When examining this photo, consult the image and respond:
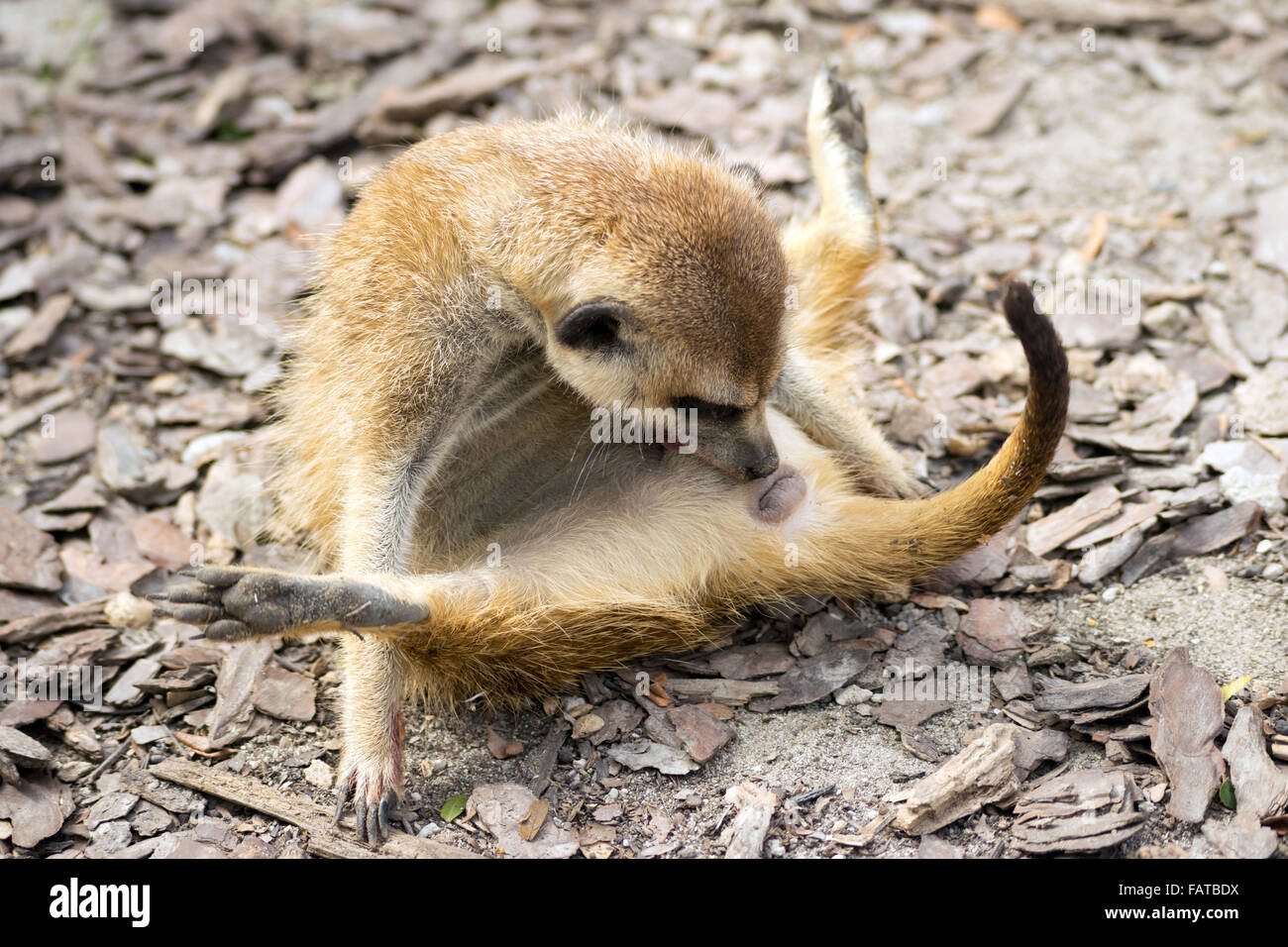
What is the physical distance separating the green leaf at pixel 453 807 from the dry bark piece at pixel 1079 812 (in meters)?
1.82

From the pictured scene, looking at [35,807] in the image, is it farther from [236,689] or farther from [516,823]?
[516,823]

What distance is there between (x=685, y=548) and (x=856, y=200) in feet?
6.60

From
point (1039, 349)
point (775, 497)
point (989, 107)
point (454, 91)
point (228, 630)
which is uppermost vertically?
point (454, 91)

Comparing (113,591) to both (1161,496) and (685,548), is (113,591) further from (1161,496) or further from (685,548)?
(1161,496)

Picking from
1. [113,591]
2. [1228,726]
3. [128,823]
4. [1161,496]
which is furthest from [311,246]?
[1228,726]

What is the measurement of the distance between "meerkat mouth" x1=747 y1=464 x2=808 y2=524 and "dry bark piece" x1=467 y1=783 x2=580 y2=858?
1364mm

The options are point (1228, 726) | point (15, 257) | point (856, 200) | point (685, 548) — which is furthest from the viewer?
point (15, 257)

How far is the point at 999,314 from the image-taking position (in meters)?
5.71

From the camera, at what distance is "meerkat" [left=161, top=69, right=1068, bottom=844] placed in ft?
12.4

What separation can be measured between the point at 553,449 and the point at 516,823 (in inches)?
61.1

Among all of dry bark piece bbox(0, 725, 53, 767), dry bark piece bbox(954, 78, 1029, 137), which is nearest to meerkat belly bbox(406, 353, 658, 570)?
dry bark piece bbox(0, 725, 53, 767)

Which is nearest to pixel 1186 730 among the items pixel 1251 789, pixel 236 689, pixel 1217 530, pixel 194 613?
pixel 1251 789

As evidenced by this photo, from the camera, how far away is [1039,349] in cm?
364

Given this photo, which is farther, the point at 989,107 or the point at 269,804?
the point at 989,107
